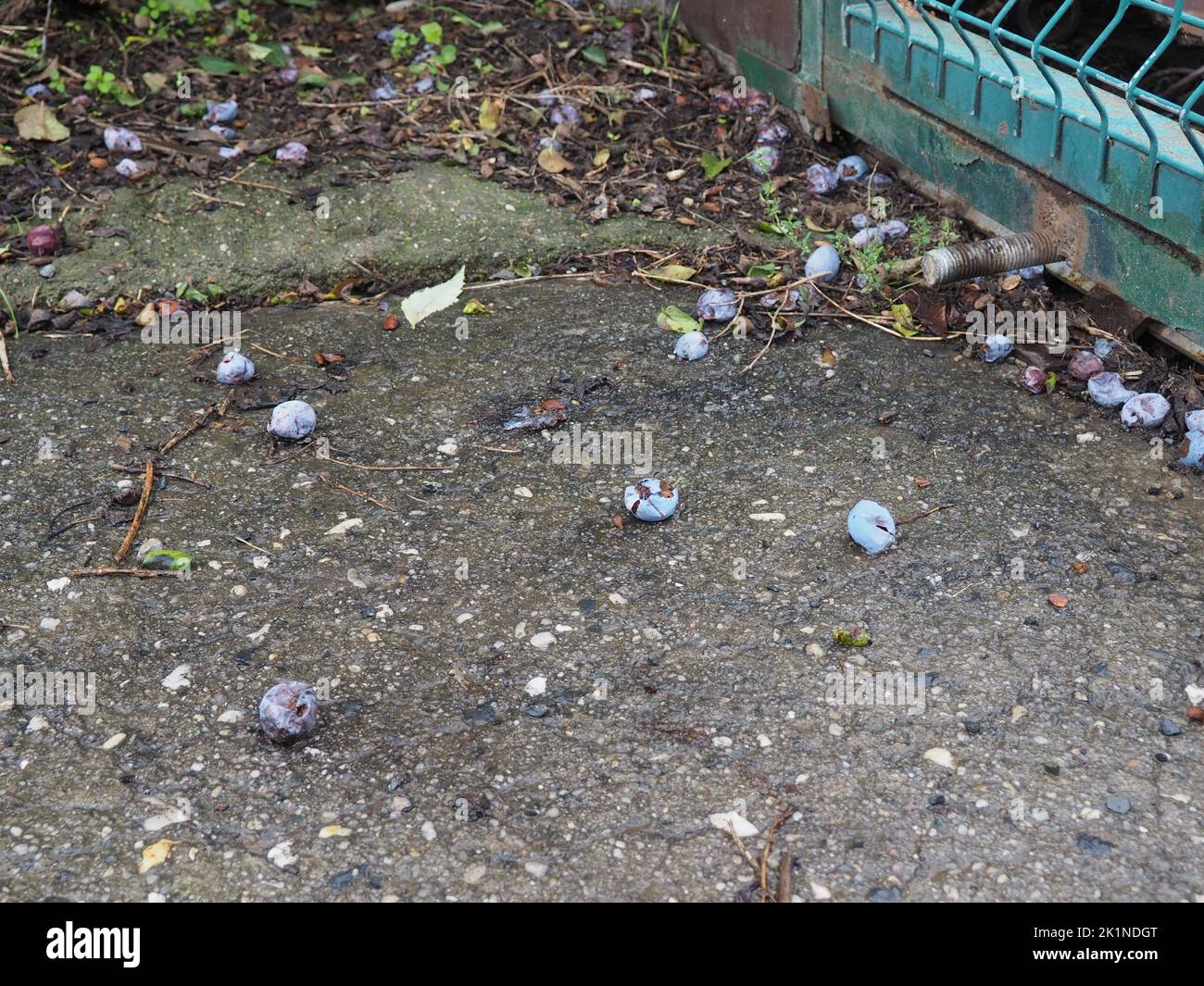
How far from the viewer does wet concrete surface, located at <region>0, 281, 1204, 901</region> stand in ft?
6.80

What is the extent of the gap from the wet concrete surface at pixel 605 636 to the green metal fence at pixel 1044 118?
0.47 meters

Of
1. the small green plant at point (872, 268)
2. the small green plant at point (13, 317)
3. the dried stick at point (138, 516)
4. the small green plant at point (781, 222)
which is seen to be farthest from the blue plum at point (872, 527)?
the small green plant at point (13, 317)

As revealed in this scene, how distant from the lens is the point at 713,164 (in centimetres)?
427

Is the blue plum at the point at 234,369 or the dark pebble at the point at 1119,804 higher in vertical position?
the dark pebble at the point at 1119,804

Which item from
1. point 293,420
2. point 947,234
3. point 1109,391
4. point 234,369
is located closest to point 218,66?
point 234,369

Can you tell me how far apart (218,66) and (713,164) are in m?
1.95

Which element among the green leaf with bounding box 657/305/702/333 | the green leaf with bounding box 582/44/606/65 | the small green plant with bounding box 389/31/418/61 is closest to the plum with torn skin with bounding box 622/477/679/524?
the green leaf with bounding box 657/305/702/333

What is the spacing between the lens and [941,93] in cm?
369

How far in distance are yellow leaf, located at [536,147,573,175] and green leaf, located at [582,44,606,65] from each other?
0.61 metres

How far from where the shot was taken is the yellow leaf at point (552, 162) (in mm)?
4277

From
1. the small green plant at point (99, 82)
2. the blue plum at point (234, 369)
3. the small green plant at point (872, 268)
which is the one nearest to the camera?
the blue plum at point (234, 369)

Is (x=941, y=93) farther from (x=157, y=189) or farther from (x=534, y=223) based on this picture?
(x=157, y=189)

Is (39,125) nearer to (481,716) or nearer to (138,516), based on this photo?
(138,516)

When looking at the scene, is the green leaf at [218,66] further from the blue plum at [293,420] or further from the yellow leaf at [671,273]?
the blue plum at [293,420]
